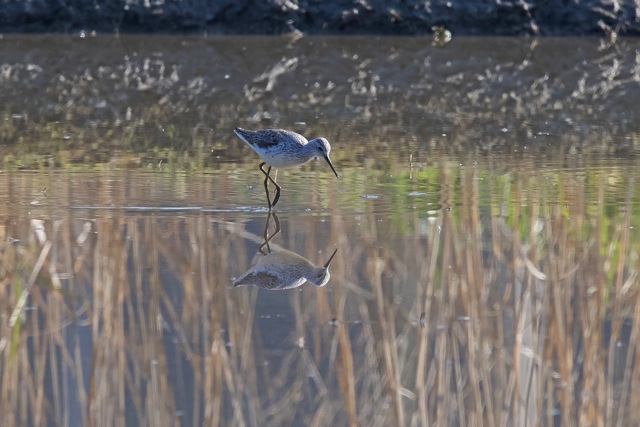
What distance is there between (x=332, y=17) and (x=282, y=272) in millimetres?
9344

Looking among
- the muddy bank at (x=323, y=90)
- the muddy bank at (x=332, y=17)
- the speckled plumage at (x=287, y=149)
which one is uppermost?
the muddy bank at (x=332, y=17)

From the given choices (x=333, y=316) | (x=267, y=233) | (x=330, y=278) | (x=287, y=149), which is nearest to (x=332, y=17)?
(x=287, y=149)

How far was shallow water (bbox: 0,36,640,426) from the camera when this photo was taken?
441 centimetres

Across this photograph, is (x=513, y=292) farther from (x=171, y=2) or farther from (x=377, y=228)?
(x=171, y=2)

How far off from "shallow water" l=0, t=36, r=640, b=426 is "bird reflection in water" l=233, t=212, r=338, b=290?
31 mm

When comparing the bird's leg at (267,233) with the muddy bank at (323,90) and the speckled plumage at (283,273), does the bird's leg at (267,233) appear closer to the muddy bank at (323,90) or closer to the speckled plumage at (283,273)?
the speckled plumage at (283,273)

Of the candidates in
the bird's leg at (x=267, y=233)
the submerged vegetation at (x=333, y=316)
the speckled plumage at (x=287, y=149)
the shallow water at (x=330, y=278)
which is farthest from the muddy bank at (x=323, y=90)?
the submerged vegetation at (x=333, y=316)

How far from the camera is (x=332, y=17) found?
14.8m

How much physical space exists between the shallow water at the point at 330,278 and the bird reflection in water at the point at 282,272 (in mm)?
31

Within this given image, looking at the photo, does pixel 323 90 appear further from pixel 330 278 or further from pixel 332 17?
pixel 330 278

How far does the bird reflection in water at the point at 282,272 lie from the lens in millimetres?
5574

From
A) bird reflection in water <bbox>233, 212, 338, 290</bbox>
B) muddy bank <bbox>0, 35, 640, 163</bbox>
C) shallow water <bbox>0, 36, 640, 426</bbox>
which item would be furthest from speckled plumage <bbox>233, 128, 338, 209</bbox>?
muddy bank <bbox>0, 35, 640, 163</bbox>

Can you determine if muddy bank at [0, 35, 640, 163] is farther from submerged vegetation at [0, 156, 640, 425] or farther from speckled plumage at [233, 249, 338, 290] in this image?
speckled plumage at [233, 249, 338, 290]

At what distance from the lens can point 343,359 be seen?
4668 mm
